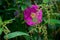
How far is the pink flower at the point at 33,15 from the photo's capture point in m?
1.30

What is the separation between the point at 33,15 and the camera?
133cm

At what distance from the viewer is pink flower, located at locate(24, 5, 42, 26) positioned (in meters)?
1.30

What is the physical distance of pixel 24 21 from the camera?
1.33 meters

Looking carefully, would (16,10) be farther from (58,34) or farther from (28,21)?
(58,34)

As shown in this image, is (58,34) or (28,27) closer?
(28,27)

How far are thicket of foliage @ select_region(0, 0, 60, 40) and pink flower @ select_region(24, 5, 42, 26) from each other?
0.07ft

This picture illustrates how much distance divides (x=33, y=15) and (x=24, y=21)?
70mm

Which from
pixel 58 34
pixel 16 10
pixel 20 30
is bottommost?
pixel 58 34

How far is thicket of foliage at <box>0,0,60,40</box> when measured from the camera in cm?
128

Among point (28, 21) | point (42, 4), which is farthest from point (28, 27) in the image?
point (42, 4)

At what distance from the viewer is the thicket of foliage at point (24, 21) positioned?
128 centimetres

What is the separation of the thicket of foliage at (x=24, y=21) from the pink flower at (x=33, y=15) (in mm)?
23

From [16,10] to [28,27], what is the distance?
138mm

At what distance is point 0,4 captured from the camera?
4.58 ft
